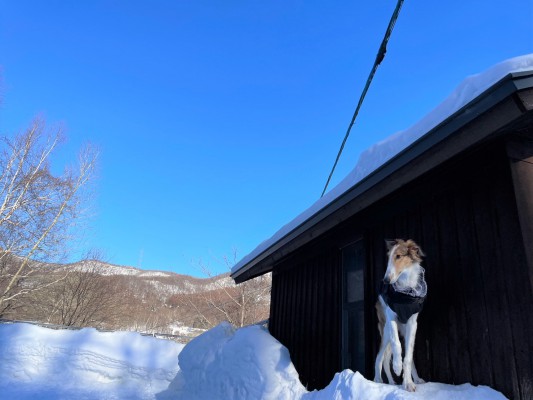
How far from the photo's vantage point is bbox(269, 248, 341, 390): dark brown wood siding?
17.2ft

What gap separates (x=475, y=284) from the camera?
2.89 meters

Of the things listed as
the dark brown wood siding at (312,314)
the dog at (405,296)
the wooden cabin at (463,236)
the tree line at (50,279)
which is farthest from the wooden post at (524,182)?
the tree line at (50,279)

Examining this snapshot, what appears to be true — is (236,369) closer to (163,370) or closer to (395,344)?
(395,344)

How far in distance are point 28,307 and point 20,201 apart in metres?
8.82

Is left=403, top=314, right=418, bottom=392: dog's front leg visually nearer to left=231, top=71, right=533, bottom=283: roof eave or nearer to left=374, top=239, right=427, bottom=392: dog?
left=374, top=239, right=427, bottom=392: dog

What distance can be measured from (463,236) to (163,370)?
825cm

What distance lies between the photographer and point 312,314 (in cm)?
600

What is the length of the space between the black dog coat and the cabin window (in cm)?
152

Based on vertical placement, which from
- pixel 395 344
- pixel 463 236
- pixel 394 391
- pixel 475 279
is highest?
pixel 463 236

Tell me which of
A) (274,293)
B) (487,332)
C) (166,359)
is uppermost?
(274,293)

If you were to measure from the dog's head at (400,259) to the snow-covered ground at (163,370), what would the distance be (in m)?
0.82

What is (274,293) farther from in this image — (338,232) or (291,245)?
(338,232)

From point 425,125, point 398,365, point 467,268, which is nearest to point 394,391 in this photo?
point 398,365

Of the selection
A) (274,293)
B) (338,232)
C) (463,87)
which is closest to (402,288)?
(463,87)
